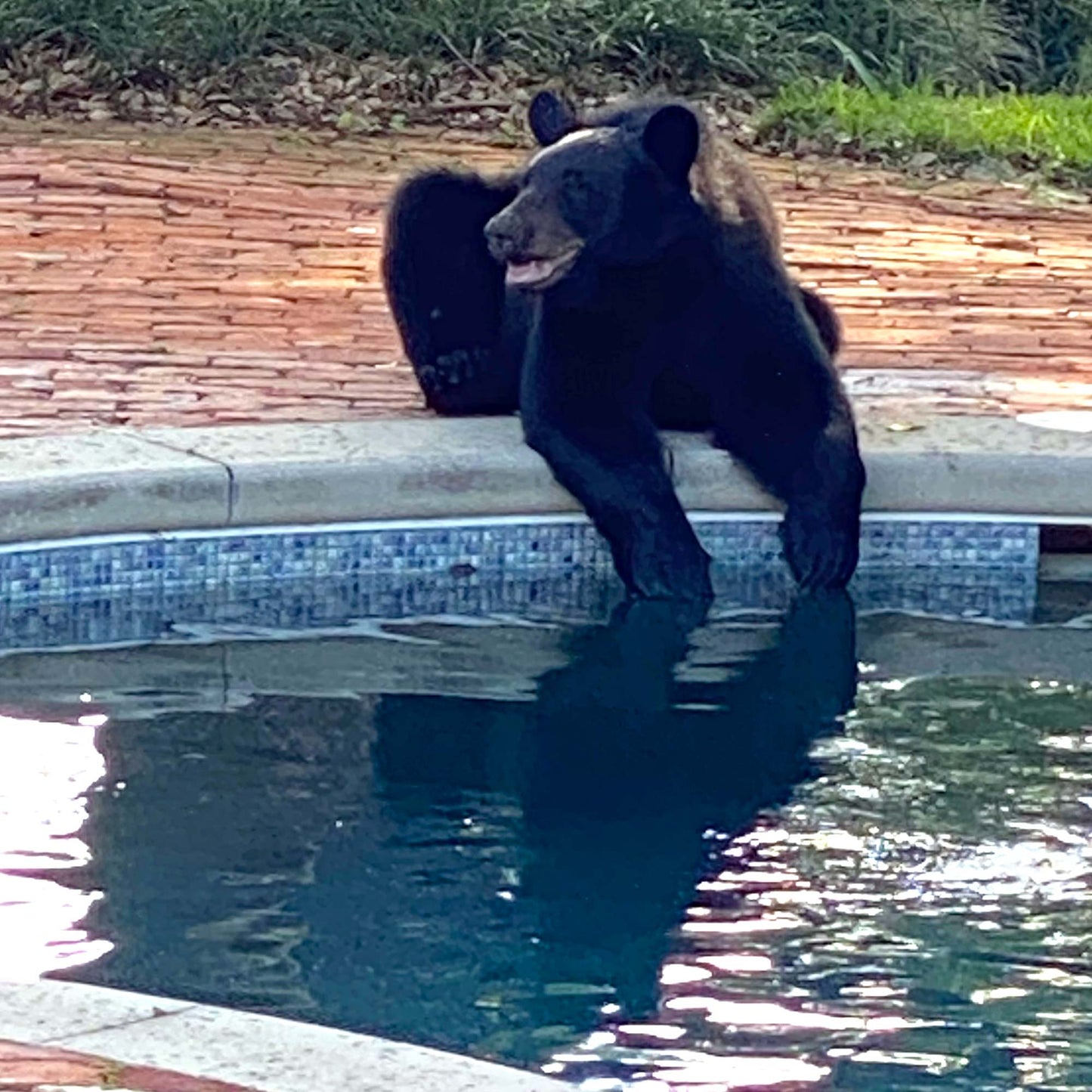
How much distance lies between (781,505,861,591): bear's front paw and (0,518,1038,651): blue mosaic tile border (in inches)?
4.2

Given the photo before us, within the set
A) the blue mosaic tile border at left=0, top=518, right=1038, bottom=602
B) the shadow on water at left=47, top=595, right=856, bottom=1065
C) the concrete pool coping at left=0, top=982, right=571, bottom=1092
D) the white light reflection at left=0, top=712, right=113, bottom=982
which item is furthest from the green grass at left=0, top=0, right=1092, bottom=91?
the concrete pool coping at left=0, top=982, right=571, bottom=1092

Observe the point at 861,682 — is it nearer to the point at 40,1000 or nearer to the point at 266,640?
the point at 266,640

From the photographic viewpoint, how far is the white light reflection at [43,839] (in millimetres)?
4301

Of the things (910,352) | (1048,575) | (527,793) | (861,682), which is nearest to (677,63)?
(910,352)

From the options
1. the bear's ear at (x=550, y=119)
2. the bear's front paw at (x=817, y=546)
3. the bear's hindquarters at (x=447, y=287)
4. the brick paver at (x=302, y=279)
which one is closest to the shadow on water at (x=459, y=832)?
the bear's front paw at (x=817, y=546)

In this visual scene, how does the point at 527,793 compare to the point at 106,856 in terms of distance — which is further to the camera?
the point at 527,793

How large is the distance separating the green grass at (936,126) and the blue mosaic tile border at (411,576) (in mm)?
4649

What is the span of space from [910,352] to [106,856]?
3.88m

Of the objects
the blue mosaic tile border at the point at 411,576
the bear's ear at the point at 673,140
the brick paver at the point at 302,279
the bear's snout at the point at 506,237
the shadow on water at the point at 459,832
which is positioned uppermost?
the bear's ear at the point at 673,140

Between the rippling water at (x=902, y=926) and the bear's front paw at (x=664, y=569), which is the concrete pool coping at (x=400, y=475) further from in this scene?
the rippling water at (x=902, y=926)

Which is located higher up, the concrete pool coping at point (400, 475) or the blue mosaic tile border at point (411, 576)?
the concrete pool coping at point (400, 475)

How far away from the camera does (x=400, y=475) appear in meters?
6.45

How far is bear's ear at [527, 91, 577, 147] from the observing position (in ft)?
21.6

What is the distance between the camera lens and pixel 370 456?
6.48m
